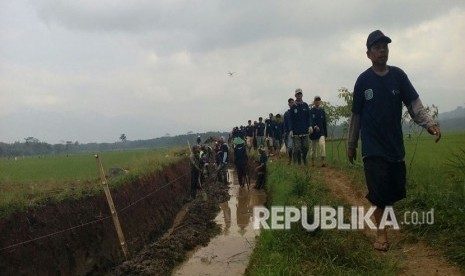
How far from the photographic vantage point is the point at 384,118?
14.3 ft

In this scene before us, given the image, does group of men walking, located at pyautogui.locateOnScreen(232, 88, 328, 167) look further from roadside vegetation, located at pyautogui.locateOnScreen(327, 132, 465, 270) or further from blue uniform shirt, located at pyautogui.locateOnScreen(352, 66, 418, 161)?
blue uniform shirt, located at pyautogui.locateOnScreen(352, 66, 418, 161)

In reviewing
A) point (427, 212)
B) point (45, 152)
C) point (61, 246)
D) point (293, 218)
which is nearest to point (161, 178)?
point (61, 246)

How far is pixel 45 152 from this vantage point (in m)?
121

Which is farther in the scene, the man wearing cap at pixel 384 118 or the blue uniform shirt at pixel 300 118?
the blue uniform shirt at pixel 300 118

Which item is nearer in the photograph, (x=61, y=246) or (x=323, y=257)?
(x=323, y=257)

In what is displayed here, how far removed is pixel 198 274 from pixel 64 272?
265cm

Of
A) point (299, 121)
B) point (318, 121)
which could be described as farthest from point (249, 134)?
point (299, 121)

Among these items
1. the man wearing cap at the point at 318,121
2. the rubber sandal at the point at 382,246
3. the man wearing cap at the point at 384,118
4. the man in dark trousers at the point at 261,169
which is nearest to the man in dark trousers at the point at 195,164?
the man in dark trousers at the point at 261,169

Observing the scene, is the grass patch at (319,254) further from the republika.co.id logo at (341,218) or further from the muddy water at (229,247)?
the muddy water at (229,247)

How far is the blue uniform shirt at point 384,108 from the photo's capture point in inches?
172

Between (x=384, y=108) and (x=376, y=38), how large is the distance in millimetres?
728

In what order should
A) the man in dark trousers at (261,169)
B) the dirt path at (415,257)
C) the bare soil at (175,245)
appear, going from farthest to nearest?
the man in dark trousers at (261,169) < the bare soil at (175,245) < the dirt path at (415,257)

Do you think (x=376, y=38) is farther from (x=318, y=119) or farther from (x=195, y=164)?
(x=195, y=164)

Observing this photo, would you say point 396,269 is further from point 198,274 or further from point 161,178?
point 161,178
